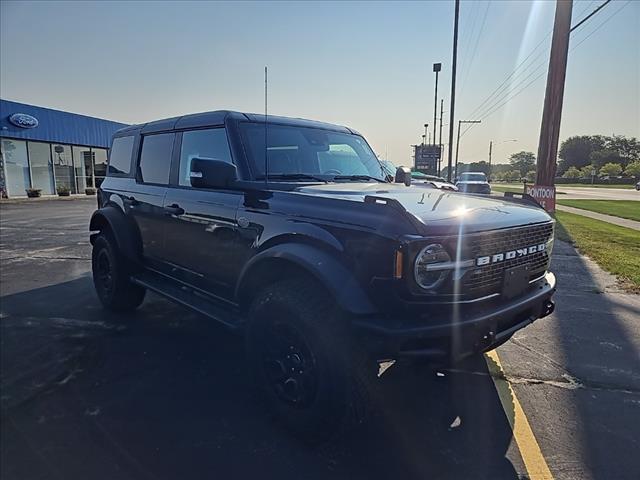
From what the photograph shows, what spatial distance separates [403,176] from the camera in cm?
446

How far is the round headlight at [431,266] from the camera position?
88.4 inches

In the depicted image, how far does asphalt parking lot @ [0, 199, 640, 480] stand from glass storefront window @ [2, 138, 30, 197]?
75.7 ft

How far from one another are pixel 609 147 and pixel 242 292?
14047cm

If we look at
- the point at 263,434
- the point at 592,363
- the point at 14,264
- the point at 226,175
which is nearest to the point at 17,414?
the point at 263,434

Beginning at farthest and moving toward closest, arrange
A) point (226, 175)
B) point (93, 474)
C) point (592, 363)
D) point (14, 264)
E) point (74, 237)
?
point (74, 237), point (14, 264), point (592, 363), point (226, 175), point (93, 474)

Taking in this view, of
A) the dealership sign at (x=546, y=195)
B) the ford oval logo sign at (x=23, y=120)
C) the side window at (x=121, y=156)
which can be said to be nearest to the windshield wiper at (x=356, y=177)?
the side window at (x=121, y=156)

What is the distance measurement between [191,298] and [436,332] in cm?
231

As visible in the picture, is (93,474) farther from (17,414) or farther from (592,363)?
(592,363)

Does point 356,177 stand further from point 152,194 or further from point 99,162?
point 99,162

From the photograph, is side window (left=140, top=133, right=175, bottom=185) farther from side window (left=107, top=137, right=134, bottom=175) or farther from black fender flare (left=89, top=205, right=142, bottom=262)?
black fender flare (left=89, top=205, right=142, bottom=262)

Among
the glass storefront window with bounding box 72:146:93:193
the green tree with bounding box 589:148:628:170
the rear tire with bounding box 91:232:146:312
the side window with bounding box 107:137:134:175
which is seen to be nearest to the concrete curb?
the glass storefront window with bounding box 72:146:93:193

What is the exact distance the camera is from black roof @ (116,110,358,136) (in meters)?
3.56

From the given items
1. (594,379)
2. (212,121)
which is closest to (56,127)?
(212,121)

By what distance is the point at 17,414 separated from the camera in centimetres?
283
